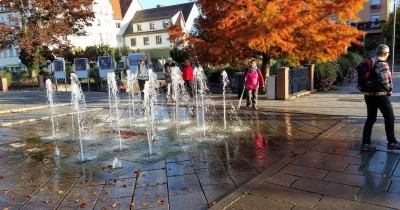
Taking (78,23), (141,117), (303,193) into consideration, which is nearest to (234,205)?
(303,193)

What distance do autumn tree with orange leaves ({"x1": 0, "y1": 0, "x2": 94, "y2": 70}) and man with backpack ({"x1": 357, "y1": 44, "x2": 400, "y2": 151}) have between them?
78.7 ft

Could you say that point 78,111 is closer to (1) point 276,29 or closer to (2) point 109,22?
(1) point 276,29

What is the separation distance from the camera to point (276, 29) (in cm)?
1148

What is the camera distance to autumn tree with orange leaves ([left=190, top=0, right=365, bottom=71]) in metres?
11.6

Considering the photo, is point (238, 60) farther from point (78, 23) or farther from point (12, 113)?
point (78, 23)

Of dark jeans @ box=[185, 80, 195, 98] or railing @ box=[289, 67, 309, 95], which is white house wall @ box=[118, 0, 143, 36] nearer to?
dark jeans @ box=[185, 80, 195, 98]

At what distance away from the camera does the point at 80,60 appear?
75.0 feet

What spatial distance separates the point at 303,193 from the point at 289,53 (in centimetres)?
932

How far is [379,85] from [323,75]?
35.6 ft

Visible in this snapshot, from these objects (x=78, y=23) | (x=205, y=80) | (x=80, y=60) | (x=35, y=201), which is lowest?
(x=35, y=201)

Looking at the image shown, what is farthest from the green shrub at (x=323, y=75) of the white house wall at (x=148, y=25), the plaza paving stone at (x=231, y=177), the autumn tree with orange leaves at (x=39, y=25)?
the white house wall at (x=148, y=25)

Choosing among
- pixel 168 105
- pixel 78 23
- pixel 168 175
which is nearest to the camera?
pixel 168 175

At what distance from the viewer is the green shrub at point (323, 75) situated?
53.6 feet

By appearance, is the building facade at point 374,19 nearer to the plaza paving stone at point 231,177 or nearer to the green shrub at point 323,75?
the green shrub at point 323,75
